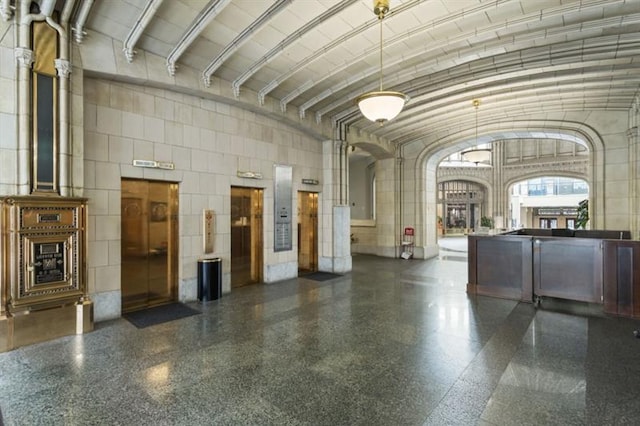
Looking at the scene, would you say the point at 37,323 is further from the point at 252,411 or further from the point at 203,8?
the point at 203,8

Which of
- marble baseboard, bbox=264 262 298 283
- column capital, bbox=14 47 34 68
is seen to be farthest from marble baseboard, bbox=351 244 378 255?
column capital, bbox=14 47 34 68

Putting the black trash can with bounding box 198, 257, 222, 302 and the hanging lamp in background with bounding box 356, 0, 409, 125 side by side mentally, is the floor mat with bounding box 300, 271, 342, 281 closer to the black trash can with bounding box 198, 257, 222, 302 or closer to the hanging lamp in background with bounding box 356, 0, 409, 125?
the black trash can with bounding box 198, 257, 222, 302

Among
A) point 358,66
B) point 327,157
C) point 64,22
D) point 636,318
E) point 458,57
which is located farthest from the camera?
point 327,157

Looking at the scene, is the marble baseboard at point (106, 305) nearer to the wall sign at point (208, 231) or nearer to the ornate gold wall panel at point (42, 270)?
the ornate gold wall panel at point (42, 270)

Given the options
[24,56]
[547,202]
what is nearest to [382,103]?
[24,56]

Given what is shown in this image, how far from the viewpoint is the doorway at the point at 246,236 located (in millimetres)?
6898

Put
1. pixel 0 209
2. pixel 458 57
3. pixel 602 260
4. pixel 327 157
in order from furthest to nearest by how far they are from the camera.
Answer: pixel 327 157 → pixel 458 57 → pixel 602 260 → pixel 0 209

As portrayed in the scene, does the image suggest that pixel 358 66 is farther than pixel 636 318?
Yes

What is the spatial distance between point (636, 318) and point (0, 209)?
8.83 meters

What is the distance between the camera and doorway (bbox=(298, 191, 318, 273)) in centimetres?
864

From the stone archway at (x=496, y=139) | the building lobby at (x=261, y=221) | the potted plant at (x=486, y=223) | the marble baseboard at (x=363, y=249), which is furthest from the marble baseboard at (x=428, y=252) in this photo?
the potted plant at (x=486, y=223)

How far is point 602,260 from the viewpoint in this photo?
513 cm

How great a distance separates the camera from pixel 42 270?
401 centimetres

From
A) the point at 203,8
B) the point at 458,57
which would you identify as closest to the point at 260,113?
the point at 203,8
